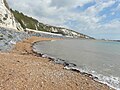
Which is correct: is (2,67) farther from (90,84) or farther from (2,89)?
(90,84)

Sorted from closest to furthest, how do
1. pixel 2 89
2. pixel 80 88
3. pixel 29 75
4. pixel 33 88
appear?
pixel 2 89, pixel 33 88, pixel 80 88, pixel 29 75

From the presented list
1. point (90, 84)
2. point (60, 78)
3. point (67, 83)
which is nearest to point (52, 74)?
point (60, 78)

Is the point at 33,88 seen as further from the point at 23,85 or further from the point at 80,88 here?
the point at 80,88

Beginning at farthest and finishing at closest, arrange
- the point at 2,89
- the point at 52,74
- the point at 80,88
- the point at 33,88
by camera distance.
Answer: the point at 52,74 → the point at 80,88 → the point at 33,88 → the point at 2,89

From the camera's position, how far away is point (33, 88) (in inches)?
402

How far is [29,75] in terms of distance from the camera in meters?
12.0

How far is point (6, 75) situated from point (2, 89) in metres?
1.83

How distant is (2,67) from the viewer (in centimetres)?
1261

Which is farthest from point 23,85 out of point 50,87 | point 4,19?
point 4,19

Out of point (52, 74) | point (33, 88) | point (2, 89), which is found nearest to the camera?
point (2, 89)

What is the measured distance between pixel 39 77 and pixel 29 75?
0.61 meters

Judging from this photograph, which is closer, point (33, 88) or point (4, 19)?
point (33, 88)

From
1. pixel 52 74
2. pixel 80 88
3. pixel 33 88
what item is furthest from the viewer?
pixel 52 74

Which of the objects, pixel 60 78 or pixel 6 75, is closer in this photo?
pixel 6 75
